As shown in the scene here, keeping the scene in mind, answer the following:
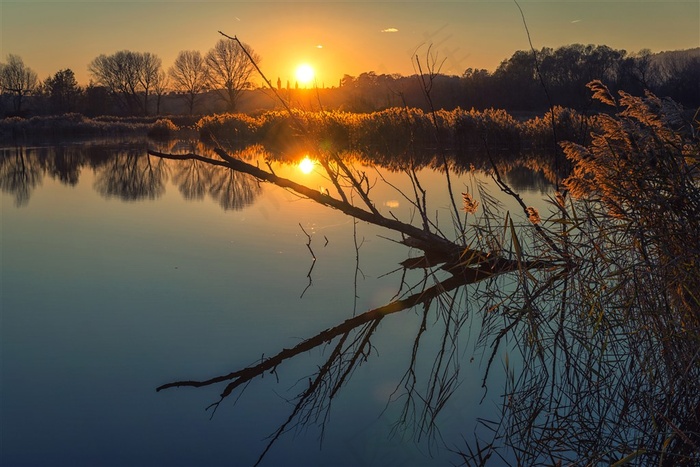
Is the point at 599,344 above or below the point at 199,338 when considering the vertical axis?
above

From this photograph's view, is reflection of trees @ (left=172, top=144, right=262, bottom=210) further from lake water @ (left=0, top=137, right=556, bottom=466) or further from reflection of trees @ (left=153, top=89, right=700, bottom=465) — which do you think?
reflection of trees @ (left=153, top=89, right=700, bottom=465)

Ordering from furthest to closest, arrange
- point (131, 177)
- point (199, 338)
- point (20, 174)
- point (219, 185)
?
point (20, 174)
point (131, 177)
point (219, 185)
point (199, 338)

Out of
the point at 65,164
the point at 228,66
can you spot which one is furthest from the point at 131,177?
the point at 228,66

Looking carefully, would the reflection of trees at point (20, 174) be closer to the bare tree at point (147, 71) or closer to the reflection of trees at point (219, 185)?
the reflection of trees at point (219, 185)

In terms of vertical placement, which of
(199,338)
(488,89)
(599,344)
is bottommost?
(199,338)

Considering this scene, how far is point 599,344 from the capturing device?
275cm

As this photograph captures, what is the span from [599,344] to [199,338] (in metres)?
1.67

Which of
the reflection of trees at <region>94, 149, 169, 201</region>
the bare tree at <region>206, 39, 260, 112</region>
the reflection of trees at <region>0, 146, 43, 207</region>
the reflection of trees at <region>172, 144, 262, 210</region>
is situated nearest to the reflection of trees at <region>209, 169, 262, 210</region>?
the reflection of trees at <region>172, 144, 262, 210</region>

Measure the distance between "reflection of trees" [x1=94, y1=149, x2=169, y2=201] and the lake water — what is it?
178 cm

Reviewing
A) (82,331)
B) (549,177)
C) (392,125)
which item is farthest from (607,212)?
(392,125)

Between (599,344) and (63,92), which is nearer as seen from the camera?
(599,344)

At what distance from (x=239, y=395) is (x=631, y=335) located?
143 cm

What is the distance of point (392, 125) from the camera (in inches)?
564

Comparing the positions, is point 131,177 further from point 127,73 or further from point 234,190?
point 127,73
